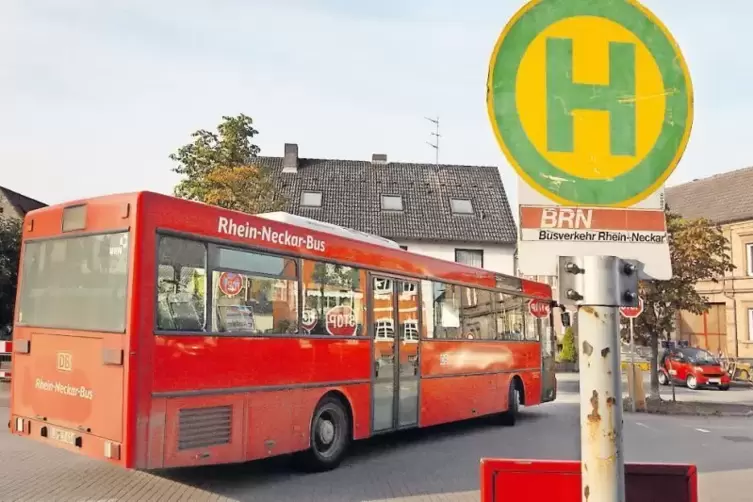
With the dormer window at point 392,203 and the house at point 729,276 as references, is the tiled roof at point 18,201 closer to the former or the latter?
the dormer window at point 392,203

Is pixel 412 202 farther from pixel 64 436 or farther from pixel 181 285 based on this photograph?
pixel 64 436

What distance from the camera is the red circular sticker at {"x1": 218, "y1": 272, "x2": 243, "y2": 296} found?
315 inches

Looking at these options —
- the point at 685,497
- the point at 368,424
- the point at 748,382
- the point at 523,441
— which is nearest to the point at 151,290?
the point at 368,424

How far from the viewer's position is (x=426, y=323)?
12.0 m

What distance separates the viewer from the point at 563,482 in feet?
11.5

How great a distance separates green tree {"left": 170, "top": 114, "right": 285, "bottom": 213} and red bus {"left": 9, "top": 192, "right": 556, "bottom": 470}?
12875 mm

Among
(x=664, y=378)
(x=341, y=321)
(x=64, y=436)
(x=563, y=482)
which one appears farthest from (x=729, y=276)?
A: (x=563, y=482)

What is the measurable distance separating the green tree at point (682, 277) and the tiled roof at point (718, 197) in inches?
949

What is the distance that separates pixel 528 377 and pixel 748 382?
20.1 meters

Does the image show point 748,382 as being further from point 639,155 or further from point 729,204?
point 639,155

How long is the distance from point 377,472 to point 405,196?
28.9m

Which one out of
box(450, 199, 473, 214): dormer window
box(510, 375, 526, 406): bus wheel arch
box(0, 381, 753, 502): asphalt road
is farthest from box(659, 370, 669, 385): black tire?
box(510, 375, 526, 406): bus wheel arch

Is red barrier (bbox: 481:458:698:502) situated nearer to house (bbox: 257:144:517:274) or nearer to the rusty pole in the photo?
the rusty pole

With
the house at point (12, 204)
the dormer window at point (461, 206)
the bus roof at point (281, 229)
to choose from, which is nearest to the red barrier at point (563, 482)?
the bus roof at point (281, 229)
